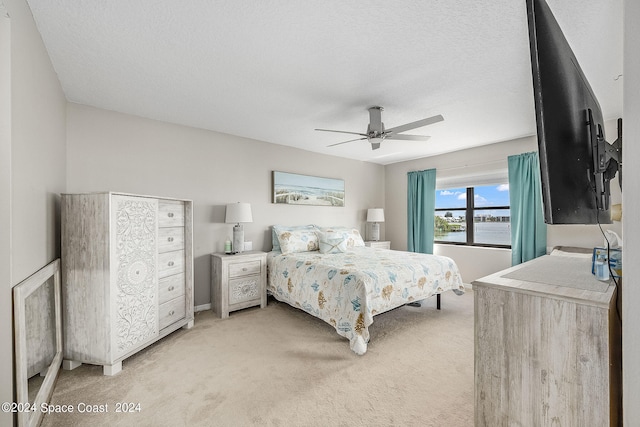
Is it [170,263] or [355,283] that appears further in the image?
[170,263]

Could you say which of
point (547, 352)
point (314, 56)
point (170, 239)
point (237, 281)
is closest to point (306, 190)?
point (237, 281)

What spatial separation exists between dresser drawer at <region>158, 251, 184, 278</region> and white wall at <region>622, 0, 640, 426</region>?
3062 mm

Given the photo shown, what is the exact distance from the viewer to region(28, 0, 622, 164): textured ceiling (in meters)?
1.56

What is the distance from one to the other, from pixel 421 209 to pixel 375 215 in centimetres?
85

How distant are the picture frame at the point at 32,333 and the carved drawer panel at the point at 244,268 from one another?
1566mm

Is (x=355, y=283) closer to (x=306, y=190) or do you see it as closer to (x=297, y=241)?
(x=297, y=241)

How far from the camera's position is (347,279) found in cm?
258

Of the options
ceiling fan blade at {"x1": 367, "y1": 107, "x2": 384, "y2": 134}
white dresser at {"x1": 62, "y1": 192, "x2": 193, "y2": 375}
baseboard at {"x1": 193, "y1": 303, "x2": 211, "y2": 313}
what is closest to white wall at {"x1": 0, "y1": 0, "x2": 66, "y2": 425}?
white dresser at {"x1": 62, "y1": 192, "x2": 193, "y2": 375}

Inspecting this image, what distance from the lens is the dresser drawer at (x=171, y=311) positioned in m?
2.64

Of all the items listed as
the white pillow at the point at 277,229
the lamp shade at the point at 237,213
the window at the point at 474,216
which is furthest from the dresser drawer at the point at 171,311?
the window at the point at 474,216

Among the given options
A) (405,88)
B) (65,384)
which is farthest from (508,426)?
(65,384)

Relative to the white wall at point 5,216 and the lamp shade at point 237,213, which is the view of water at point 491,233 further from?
the white wall at point 5,216

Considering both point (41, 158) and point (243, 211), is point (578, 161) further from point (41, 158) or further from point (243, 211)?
point (243, 211)

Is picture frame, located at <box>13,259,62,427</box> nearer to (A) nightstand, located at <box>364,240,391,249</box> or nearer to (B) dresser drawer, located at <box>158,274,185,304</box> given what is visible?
(B) dresser drawer, located at <box>158,274,185,304</box>
